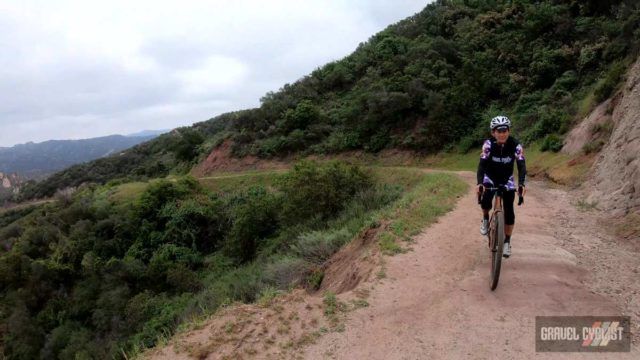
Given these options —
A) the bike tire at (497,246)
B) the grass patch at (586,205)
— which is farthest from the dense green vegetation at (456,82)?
the bike tire at (497,246)

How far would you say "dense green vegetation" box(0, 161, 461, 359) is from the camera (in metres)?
13.5

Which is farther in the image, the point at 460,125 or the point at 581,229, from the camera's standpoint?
the point at 460,125

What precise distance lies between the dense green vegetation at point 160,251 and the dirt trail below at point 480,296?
2832 mm

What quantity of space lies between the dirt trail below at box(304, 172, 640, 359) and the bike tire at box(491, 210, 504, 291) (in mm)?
211

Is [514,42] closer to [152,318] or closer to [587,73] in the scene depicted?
[587,73]

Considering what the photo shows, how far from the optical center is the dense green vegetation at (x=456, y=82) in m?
20.6

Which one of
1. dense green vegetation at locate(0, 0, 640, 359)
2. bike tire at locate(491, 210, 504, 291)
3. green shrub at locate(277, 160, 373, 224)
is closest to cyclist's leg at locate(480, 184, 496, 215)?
bike tire at locate(491, 210, 504, 291)

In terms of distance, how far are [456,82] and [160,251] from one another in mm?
→ 20770

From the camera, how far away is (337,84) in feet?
123

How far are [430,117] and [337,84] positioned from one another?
13.9 meters

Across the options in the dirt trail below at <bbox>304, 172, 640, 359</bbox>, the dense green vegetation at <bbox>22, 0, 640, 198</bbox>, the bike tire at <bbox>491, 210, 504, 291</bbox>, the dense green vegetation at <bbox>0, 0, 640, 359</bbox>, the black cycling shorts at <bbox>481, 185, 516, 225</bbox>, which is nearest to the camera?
the dirt trail below at <bbox>304, 172, 640, 359</bbox>

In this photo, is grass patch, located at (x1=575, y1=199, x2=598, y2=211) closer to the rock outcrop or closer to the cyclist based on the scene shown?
the rock outcrop

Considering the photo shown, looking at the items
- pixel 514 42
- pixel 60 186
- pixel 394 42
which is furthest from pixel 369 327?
pixel 60 186

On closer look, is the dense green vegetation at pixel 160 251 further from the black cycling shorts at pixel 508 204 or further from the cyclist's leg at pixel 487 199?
the black cycling shorts at pixel 508 204
